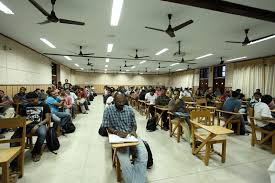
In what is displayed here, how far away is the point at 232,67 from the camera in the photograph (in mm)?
12086

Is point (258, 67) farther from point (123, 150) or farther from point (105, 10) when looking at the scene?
point (123, 150)

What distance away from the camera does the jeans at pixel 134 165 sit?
2129 mm

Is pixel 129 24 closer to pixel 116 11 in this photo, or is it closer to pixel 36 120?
Result: pixel 116 11

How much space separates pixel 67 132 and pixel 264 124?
5313 millimetres

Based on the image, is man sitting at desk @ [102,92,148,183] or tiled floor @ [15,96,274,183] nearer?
man sitting at desk @ [102,92,148,183]

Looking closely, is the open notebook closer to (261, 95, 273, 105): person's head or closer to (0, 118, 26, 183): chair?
(0, 118, 26, 183): chair

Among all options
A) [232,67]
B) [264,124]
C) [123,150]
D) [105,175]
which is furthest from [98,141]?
[232,67]

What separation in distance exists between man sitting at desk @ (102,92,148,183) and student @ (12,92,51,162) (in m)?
1.45

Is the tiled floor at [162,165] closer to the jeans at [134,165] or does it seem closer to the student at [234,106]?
the jeans at [134,165]

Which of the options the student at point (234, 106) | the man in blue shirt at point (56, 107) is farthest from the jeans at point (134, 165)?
the student at point (234, 106)

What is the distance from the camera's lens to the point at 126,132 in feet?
8.55

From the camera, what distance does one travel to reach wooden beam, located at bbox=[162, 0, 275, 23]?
3.11 meters

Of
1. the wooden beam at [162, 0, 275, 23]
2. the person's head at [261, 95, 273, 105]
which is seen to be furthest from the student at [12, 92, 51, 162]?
the person's head at [261, 95, 273, 105]

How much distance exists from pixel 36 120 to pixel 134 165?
2321 millimetres
